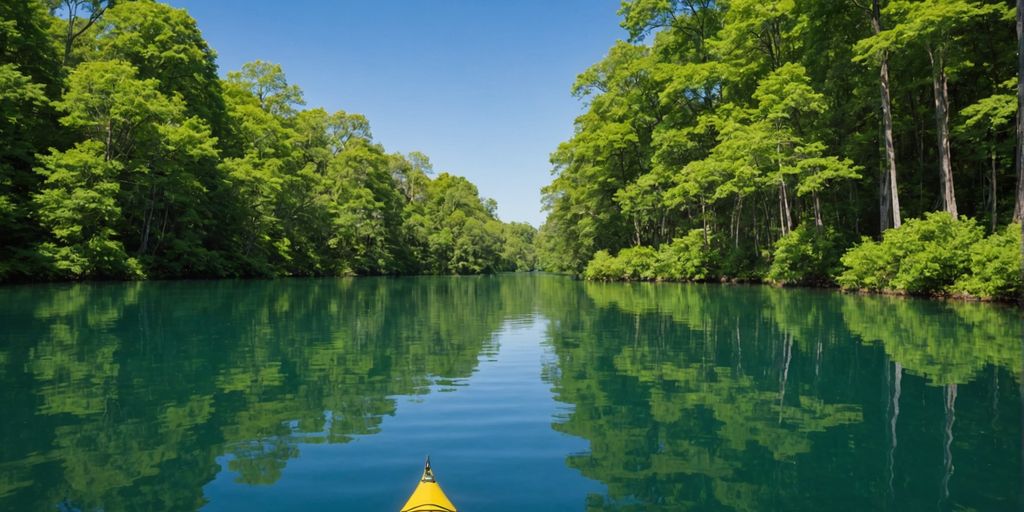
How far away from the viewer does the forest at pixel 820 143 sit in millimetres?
21188

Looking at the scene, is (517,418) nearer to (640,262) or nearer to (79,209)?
(79,209)

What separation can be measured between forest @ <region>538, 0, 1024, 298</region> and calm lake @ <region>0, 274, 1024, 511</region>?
390 inches

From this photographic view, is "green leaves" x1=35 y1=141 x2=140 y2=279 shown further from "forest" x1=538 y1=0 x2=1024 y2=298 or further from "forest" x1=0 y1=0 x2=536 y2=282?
"forest" x1=538 y1=0 x2=1024 y2=298

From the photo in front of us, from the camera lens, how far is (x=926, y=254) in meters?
19.8

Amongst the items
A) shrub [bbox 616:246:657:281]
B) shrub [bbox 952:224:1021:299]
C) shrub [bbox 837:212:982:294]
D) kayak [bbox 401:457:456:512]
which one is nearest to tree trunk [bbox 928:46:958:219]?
shrub [bbox 837:212:982:294]

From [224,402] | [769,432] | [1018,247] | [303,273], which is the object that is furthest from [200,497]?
[303,273]

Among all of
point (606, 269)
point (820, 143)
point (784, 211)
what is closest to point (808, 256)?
point (784, 211)

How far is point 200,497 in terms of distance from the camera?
429 cm

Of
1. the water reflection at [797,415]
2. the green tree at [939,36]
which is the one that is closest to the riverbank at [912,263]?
the green tree at [939,36]

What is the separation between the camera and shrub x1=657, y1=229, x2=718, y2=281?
120 feet

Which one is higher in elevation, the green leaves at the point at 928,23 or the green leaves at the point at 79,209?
the green leaves at the point at 928,23

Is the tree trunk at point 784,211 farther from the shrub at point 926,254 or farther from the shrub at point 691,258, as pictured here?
the shrub at point 926,254

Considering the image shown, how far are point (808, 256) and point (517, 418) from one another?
1052 inches

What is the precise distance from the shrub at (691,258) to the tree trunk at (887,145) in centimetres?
1146
